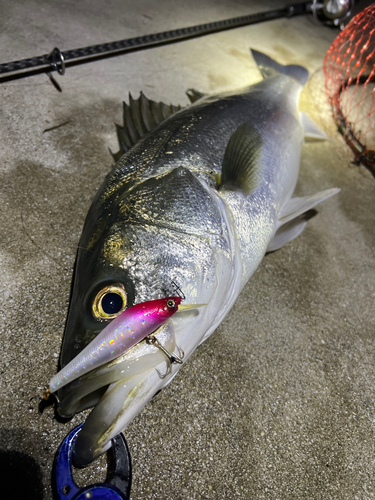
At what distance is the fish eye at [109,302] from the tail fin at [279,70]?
2.74m

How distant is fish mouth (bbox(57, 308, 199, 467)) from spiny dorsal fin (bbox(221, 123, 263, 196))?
3.11 feet

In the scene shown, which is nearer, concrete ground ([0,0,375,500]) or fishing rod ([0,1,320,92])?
concrete ground ([0,0,375,500])

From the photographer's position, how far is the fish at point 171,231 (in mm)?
968

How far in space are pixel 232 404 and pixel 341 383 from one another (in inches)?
26.7

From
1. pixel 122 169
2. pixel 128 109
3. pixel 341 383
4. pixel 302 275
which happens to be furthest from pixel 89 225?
pixel 341 383

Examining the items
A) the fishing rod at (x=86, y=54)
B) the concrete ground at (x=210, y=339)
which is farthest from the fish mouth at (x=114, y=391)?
the fishing rod at (x=86, y=54)

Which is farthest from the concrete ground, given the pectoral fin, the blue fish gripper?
the pectoral fin

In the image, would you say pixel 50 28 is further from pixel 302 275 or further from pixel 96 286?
pixel 302 275

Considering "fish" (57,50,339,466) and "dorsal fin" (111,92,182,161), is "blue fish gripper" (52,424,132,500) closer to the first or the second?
"fish" (57,50,339,466)

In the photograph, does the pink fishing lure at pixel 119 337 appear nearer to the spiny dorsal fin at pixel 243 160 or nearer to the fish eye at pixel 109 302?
the fish eye at pixel 109 302

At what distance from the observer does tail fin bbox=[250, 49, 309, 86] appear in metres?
2.87

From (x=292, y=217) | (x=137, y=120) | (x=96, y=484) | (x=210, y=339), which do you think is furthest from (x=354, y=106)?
(x=96, y=484)

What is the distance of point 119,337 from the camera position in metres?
0.91

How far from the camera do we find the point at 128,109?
1982 mm
